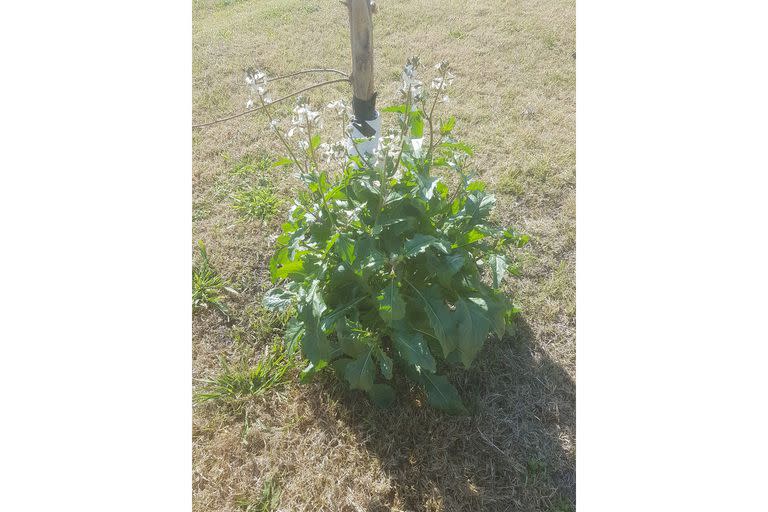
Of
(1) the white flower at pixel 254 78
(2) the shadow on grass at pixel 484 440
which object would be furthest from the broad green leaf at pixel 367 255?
(2) the shadow on grass at pixel 484 440

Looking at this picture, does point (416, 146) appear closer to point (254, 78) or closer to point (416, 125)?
point (416, 125)

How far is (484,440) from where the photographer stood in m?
2.31

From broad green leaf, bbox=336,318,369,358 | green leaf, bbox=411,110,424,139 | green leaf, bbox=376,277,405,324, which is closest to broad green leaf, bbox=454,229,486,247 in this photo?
green leaf, bbox=376,277,405,324

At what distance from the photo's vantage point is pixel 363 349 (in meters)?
2.17

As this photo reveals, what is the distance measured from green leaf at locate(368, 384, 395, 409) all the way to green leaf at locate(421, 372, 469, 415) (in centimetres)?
17

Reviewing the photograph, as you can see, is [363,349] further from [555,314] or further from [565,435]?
[555,314]

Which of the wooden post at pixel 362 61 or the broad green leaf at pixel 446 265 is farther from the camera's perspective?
the wooden post at pixel 362 61

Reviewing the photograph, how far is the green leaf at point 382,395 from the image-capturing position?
7.63ft

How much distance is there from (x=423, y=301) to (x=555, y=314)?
1.18 meters

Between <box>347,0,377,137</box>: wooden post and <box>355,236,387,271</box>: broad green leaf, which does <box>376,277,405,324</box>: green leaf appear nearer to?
<box>355,236,387,271</box>: broad green leaf

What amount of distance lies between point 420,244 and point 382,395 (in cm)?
84

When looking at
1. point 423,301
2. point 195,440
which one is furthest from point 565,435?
point 195,440

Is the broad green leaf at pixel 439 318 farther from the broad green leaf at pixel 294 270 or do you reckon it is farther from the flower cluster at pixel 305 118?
the flower cluster at pixel 305 118

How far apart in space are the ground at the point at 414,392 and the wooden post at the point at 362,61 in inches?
39.3
